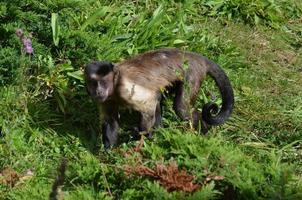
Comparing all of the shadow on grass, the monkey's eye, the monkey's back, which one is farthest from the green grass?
the monkey's eye

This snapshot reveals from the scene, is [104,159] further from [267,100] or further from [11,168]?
[267,100]

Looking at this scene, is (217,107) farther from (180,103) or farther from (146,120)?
(146,120)

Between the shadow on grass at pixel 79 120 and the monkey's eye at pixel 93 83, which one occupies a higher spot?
the monkey's eye at pixel 93 83

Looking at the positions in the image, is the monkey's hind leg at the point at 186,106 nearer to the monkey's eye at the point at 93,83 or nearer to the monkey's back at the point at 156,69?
the monkey's back at the point at 156,69

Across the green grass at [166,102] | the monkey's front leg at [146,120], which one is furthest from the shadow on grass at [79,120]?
the monkey's front leg at [146,120]

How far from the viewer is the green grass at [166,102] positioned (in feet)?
15.2

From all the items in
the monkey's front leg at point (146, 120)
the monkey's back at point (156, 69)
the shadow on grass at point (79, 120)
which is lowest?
the shadow on grass at point (79, 120)

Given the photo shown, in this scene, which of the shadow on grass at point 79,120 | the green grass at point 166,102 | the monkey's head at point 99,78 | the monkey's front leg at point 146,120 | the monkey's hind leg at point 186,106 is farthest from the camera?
the shadow on grass at point 79,120

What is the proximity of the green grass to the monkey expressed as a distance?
148 mm

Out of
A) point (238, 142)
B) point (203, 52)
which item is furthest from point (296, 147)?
point (203, 52)

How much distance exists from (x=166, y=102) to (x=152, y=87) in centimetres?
44

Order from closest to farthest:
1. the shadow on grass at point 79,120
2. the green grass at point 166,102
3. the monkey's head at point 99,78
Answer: the green grass at point 166,102 < the monkey's head at point 99,78 < the shadow on grass at point 79,120

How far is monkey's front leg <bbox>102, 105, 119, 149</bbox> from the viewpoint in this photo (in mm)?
5629

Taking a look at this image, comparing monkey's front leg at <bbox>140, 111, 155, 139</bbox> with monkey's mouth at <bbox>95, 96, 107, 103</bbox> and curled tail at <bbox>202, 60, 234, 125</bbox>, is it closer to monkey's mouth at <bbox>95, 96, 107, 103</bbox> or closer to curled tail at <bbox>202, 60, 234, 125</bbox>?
monkey's mouth at <bbox>95, 96, 107, 103</bbox>
